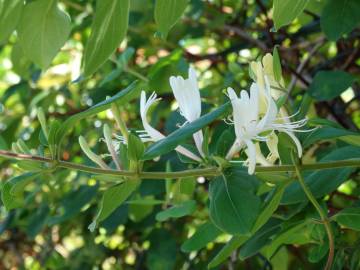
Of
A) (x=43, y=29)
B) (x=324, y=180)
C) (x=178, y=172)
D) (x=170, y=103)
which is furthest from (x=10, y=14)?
(x=170, y=103)

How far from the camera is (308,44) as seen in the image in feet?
4.09

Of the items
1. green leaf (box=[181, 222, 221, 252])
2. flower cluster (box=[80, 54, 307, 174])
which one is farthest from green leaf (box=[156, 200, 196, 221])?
flower cluster (box=[80, 54, 307, 174])

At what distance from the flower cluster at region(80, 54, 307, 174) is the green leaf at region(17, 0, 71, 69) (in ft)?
0.46

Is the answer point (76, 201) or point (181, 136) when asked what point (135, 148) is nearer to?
point (181, 136)

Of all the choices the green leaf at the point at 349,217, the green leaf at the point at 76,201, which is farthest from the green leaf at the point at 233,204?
the green leaf at the point at 76,201

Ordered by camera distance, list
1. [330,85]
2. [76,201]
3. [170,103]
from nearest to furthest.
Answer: [330,85]
[76,201]
[170,103]

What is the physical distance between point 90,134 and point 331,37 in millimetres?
656

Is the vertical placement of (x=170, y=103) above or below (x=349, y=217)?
below

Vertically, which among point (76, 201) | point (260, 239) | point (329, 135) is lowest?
point (76, 201)

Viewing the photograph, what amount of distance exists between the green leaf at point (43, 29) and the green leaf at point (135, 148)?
19 cm

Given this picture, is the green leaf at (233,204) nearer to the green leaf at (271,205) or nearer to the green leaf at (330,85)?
the green leaf at (271,205)

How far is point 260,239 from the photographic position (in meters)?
0.79

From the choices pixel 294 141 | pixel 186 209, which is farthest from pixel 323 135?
pixel 186 209

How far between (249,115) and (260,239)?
268mm
